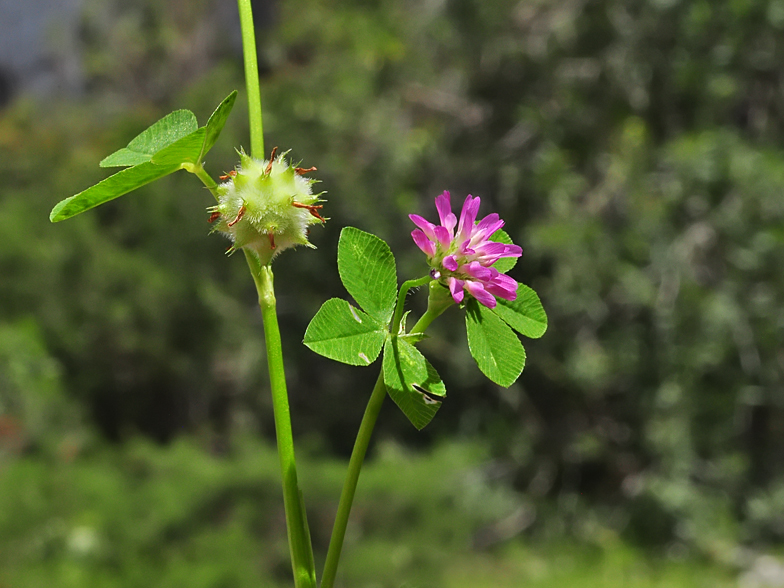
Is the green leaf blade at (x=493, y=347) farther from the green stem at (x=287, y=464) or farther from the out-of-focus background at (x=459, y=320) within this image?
the out-of-focus background at (x=459, y=320)

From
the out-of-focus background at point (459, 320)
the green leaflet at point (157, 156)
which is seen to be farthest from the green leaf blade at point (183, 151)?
the out-of-focus background at point (459, 320)

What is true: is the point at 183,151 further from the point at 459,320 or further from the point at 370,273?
the point at 459,320

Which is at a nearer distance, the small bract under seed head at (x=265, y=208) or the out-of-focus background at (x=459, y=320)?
the small bract under seed head at (x=265, y=208)

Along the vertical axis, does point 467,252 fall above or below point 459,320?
below

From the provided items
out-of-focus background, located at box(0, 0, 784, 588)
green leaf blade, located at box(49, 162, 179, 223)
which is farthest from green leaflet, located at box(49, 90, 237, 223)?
out-of-focus background, located at box(0, 0, 784, 588)

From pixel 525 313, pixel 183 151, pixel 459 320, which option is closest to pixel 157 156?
pixel 183 151

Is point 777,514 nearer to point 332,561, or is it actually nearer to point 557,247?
point 557,247

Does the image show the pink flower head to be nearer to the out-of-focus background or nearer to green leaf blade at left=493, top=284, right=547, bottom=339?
green leaf blade at left=493, top=284, right=547, bottom=339
